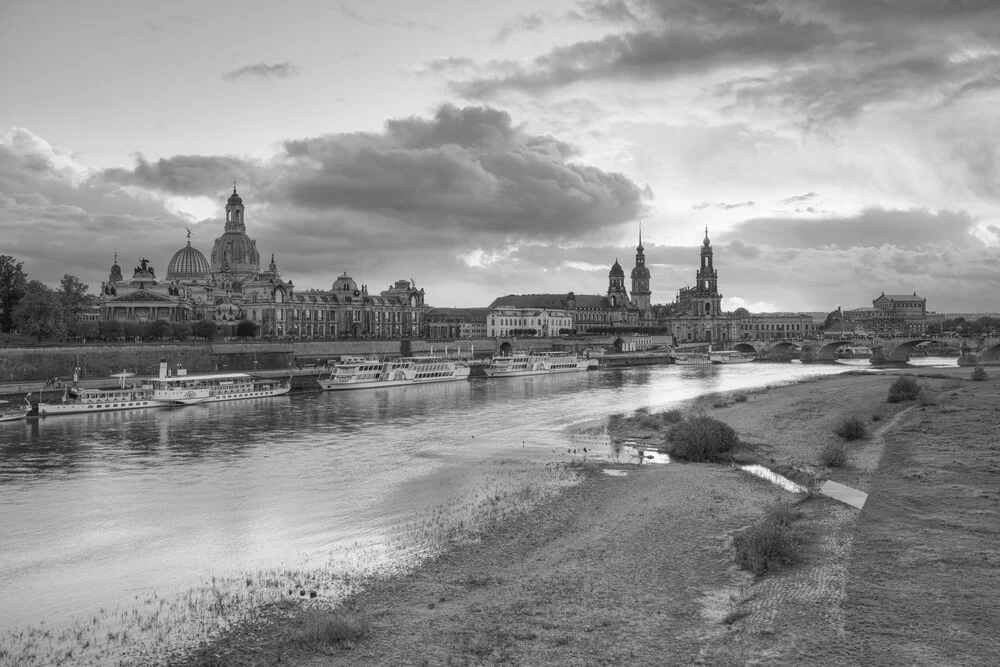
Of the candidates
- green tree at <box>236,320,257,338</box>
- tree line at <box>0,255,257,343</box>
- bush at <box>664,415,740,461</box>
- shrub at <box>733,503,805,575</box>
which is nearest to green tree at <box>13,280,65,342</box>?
tree line at <box>0,255,257,343</box>

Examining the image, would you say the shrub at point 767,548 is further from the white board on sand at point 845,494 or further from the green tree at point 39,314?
the green tree at point 39,314

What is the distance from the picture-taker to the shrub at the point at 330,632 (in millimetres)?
13836

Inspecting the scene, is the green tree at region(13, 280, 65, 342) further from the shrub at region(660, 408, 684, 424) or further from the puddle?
the puddle

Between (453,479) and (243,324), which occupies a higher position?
(243,324)

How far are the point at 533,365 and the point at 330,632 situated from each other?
87350 millimetres

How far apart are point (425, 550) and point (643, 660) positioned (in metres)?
8.53

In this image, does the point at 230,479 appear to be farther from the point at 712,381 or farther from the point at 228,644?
the point at 712,381

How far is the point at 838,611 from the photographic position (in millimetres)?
13812

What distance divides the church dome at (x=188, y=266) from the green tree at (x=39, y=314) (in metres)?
66.7

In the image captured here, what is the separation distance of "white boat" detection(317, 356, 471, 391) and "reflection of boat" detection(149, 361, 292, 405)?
19.5ft

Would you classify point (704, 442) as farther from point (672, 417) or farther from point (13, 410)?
point (13, 410)

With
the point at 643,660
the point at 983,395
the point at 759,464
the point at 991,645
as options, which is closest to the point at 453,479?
the point at 759,464

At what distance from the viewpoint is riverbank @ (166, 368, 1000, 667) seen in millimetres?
12914

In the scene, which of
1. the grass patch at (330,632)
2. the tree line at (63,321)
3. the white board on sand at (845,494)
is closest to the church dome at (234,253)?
the tree line at (63,321)
